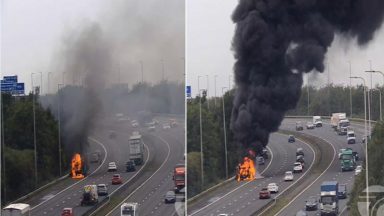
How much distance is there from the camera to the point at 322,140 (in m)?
8.98

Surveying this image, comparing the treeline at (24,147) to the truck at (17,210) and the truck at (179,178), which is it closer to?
the truck at (17,210)

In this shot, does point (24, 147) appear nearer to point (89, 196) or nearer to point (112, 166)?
point (89, 196)

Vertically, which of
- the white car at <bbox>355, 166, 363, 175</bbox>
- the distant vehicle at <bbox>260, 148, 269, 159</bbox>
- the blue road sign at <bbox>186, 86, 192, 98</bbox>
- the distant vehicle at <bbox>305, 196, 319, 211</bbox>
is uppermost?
the blue road sign at <bbox>186, 86, 192, 98</bbox>

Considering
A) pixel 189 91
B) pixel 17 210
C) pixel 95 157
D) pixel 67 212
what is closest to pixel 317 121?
pixel 189 91

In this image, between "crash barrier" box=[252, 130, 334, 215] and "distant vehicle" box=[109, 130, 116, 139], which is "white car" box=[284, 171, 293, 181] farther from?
"distant vehicle" box=[109, 130, 116, 139]

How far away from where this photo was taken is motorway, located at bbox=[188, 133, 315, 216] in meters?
9.05

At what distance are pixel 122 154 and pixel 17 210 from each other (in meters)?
1.36

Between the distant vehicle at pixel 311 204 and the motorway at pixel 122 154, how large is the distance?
1436 mm

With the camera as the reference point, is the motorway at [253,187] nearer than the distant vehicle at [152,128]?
Yes

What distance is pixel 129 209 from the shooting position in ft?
31.9

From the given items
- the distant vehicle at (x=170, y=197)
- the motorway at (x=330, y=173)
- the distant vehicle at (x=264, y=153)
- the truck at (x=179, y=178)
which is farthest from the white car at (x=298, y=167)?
the distant vehicle at (x=170, y=197)

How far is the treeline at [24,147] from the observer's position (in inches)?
391

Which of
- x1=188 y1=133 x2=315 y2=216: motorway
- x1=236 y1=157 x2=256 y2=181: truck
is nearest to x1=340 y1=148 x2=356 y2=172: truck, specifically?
x1=188 y1=133 x2=315 y2=216: motorway

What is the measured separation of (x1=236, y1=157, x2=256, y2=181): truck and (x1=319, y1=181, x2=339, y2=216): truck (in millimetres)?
723
